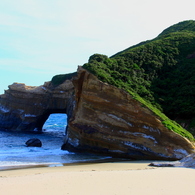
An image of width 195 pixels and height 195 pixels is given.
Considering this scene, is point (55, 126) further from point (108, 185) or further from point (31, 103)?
point (108, 185)

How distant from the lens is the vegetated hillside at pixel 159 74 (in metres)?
24.5

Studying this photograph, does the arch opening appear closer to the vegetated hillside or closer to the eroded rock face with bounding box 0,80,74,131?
the eroded rock face with bounding box 0,80,74,131

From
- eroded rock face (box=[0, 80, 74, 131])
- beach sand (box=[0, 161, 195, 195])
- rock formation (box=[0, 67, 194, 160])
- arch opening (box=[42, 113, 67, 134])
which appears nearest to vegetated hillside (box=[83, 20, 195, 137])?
rock formation (box=[0, 67, 194, 160])

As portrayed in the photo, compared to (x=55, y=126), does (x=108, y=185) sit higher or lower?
higher

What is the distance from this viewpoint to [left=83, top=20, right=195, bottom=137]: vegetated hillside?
24500 mm

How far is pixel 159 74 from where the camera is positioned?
3206 centimetres

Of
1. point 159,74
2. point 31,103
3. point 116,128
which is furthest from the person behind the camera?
point 31,103

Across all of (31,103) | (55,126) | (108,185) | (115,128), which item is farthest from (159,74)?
(55,126)

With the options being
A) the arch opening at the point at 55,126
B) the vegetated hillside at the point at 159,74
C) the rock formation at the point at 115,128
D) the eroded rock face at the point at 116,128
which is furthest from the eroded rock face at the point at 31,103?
the eroded rock face at the point at 116,128

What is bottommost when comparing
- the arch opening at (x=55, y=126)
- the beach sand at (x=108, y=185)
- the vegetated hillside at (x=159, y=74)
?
the arch opening at (x=55, y=126)

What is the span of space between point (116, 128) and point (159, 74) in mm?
14104

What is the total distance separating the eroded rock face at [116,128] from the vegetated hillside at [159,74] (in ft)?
3.61

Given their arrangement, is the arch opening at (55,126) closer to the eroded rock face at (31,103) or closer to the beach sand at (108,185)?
the eroded rock face at (31,103)

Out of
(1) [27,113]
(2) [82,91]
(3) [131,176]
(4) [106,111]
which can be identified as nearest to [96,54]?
(2) [82,91]
